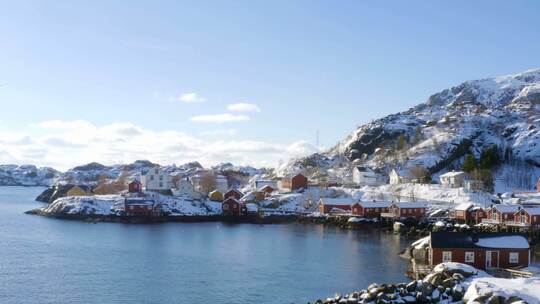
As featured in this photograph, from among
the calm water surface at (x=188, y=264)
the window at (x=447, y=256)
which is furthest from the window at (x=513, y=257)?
the calm water surface at (x=188, y=264)

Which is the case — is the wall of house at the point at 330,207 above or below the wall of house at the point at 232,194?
below

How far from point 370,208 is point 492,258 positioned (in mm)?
34192

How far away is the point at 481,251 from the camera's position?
35.6 meters

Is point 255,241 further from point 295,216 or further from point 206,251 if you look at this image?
point 295,216

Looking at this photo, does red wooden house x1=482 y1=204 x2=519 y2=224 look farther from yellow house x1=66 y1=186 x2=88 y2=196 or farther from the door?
yellow house x1=66 y1=186 x2=88 y2=196

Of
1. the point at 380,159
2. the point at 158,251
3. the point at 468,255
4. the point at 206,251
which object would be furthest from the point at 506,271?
the point at 380,159

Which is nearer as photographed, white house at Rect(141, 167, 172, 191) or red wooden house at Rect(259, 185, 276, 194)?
white house at Rect(141, 167, 172, 191)

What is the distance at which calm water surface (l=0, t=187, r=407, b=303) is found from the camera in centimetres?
3027

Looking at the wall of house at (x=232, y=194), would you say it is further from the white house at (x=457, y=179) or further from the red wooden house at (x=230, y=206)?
the white house at (x=457, y=179)

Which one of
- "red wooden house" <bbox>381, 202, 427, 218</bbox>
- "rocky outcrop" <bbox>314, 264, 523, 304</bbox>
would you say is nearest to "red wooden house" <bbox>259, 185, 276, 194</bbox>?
"red wooden house" <bbox>381, 202, 427, 218</bbox>

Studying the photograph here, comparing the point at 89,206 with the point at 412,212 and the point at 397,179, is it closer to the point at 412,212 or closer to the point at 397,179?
the point at 412,212

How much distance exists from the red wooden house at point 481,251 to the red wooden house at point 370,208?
33.1 m

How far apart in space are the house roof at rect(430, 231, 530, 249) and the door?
0.41m

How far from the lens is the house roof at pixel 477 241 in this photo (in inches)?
1406
